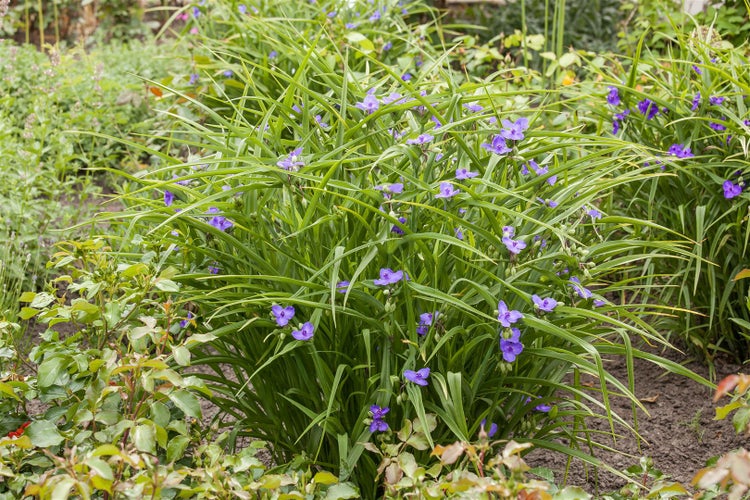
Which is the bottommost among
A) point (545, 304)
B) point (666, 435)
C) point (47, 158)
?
point (666, 435)

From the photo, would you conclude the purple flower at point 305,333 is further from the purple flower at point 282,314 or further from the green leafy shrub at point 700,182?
the green leafy shrub at point 700,182

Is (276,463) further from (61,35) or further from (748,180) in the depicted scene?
(61,35)

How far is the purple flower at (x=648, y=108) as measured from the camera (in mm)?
2816

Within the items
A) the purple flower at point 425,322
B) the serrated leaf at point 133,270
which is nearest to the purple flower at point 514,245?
the purple flower at point 425,322

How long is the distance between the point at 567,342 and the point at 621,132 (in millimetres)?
1047

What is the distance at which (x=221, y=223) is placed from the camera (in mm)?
2057

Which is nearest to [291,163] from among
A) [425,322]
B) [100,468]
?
[425,322]

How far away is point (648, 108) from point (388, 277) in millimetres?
1399

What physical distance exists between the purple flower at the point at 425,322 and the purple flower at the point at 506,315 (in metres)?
0.15

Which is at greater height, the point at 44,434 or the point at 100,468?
the point at 100,468

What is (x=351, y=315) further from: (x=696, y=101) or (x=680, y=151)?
(x=696, y=101)

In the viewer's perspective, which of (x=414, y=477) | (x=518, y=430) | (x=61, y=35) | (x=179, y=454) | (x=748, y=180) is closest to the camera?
(x=414, y=477)

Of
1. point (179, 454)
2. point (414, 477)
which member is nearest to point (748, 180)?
point (414, 477)

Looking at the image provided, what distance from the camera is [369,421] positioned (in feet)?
6.21
